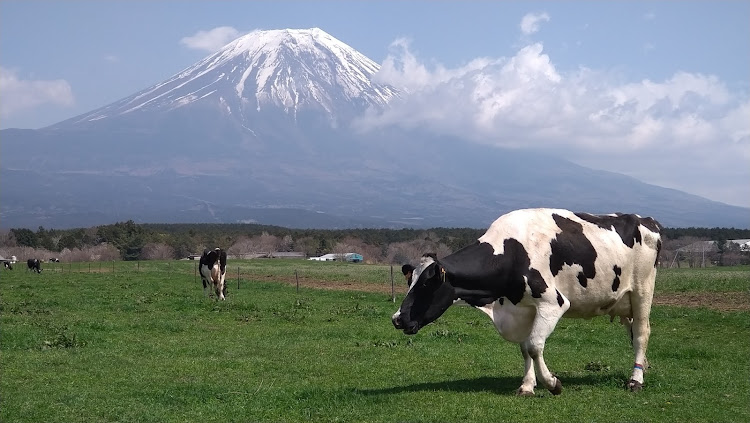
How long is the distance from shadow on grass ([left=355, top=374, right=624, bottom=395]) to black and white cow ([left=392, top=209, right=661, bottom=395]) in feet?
1.53

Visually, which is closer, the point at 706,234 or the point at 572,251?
the point at 572,251

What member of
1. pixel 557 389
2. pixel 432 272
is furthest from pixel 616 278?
pixel 432 272

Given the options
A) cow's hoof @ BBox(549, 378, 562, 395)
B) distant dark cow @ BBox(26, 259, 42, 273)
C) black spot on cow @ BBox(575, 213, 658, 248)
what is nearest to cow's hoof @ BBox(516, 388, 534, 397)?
cow's hoof @ BBox(549, 378, 562, 395)

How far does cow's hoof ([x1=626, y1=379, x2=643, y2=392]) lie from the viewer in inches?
389

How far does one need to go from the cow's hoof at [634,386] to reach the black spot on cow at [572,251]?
136 centimetres

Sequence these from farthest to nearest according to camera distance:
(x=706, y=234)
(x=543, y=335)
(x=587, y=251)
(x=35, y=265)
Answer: (x=706, y=234), (x=35, y=265), (x=587, y=251), (x=543, y=335)

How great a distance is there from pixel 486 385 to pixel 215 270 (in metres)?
18.5

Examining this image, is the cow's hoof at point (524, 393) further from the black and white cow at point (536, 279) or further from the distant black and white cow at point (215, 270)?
the distant black and white cow at point (215, 270)

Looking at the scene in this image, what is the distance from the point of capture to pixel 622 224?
34.9 ft

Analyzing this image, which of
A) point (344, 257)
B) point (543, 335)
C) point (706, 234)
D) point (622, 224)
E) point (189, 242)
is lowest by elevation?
point (344, 257)

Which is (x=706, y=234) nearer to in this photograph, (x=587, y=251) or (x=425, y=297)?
(x=587, y=251)

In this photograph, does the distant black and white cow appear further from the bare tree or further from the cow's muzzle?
the bare tree

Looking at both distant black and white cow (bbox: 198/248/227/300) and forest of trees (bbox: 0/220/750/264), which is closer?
distant black and white cow (bbox: 198/248/227/300)

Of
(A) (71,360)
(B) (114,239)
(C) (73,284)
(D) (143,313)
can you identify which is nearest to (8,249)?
(B) (114,239)
